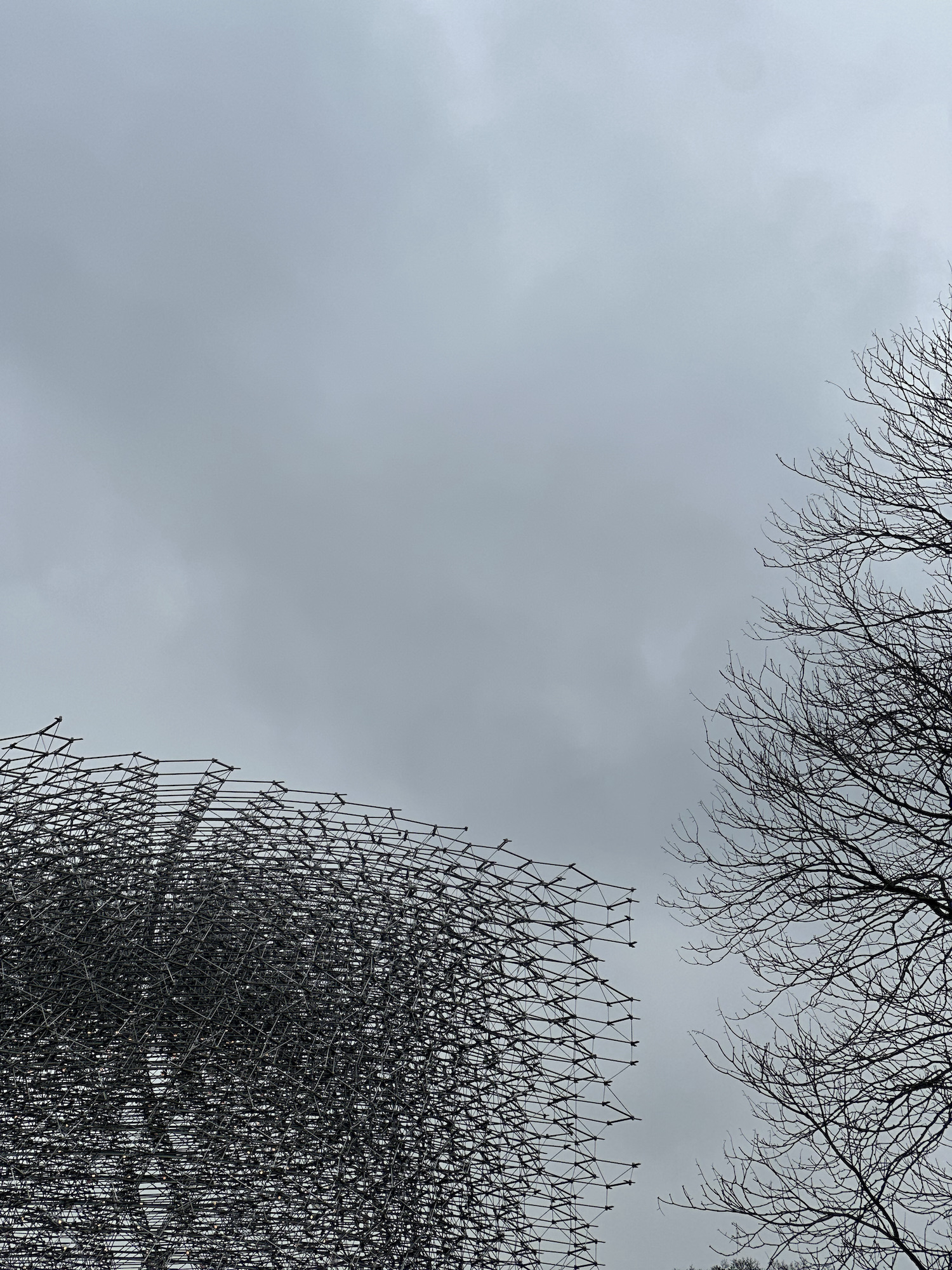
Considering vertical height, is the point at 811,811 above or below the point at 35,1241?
above

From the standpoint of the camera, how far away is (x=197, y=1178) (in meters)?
14.1

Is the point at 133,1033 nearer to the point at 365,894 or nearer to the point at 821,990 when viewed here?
the point at 365,894

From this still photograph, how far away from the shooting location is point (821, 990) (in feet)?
31.2

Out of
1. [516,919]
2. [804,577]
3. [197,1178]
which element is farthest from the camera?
[516,919]

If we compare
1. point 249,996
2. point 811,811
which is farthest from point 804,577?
point 249,996

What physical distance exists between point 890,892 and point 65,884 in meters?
11.2

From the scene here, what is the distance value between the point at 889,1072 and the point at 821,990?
0.80 metres

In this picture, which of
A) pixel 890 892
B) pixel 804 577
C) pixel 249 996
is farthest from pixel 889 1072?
pixel 249 996

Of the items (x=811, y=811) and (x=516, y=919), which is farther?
(x=516, y=919)

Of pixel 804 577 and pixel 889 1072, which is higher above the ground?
pixel 804 577

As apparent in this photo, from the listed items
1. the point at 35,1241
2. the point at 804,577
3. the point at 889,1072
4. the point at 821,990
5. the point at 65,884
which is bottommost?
the point at 35,1241

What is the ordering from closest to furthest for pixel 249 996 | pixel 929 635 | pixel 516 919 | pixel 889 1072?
pixel 889 1072 → pixel 929 635 → pixel 249 996 → pixel 516 919

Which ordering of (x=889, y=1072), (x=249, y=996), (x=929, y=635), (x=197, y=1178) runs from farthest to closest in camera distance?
(x=249, y=996)
(x=197, y=1178)
(x=929, y=635)
(x=889, y=1072)

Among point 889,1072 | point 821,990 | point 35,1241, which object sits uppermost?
point 821,990
